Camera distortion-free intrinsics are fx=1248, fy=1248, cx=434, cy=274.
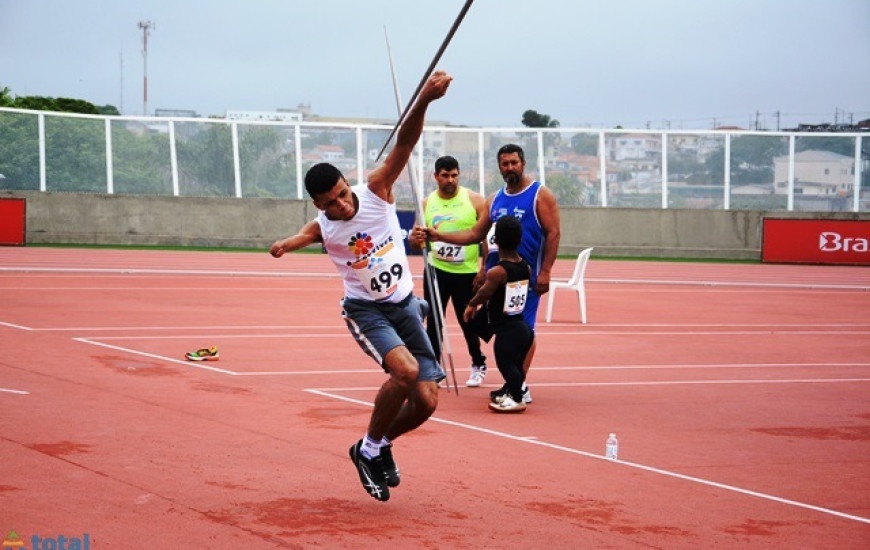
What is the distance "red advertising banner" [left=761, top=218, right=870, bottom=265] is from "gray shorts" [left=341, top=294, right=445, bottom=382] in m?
30.6

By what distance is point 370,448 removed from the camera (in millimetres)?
7320

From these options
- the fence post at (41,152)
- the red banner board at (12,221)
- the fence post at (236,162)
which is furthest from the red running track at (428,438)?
the fence post at (236,162)

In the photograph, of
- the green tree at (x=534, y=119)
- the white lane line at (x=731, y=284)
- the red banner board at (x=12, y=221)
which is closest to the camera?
the white lane line at (x=731, y=284)

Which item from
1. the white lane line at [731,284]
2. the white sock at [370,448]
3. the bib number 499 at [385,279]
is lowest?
the white lane line at [731,284]

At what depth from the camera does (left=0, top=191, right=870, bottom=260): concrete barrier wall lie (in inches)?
1457

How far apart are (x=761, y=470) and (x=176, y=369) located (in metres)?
6.18

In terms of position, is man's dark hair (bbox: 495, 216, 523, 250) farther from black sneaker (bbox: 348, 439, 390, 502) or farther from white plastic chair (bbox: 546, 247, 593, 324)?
white plastic chair (bbox: 546, 247, 593, 324)

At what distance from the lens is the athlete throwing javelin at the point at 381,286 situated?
728cm

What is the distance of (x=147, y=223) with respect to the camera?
3816 cm

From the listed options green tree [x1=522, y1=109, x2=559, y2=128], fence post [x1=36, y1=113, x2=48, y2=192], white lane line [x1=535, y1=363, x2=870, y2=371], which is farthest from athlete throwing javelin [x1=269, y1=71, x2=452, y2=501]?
green tree [x1=522, y1=109, x2=559, y2=128]

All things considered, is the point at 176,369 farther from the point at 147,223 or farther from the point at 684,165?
the point at 684,165

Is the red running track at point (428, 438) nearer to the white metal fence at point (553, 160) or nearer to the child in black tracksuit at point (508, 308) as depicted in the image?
the child in black tracksuit at point (508, 308)

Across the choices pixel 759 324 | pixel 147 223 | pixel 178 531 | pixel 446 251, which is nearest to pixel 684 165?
pixel 147 223

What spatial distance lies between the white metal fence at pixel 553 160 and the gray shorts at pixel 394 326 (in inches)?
1283
